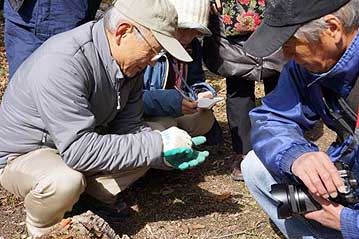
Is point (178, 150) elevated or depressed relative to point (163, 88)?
elevated

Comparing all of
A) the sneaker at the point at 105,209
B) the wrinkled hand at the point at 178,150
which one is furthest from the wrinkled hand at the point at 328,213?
the sneaker at the point at 105,209

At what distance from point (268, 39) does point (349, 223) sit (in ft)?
2.43

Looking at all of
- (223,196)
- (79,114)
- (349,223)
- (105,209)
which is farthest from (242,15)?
(349,223)

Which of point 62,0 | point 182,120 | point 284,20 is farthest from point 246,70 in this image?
point 284,20

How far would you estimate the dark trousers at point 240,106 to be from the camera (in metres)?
3.98

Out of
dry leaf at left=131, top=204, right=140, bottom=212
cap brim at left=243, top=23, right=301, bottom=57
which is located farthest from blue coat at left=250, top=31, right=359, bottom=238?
dry leaf at left=131, top=204, right=140, bottom=212

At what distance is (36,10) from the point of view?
3592mm

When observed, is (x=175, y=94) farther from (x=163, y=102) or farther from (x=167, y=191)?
(x=167, y=191)

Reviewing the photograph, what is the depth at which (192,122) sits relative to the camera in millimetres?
4027

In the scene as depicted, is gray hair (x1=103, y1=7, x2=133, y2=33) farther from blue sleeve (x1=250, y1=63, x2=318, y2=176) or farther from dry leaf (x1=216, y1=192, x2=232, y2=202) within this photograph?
dry leaf (x1=216, y1=192, x2=232, y2=202)

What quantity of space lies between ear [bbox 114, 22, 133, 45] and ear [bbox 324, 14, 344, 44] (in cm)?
91

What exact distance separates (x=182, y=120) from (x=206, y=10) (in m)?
0.70

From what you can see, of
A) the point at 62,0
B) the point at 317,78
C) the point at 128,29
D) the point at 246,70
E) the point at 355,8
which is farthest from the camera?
the point at 246,70

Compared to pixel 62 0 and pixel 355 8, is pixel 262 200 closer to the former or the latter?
pixel 355 8
